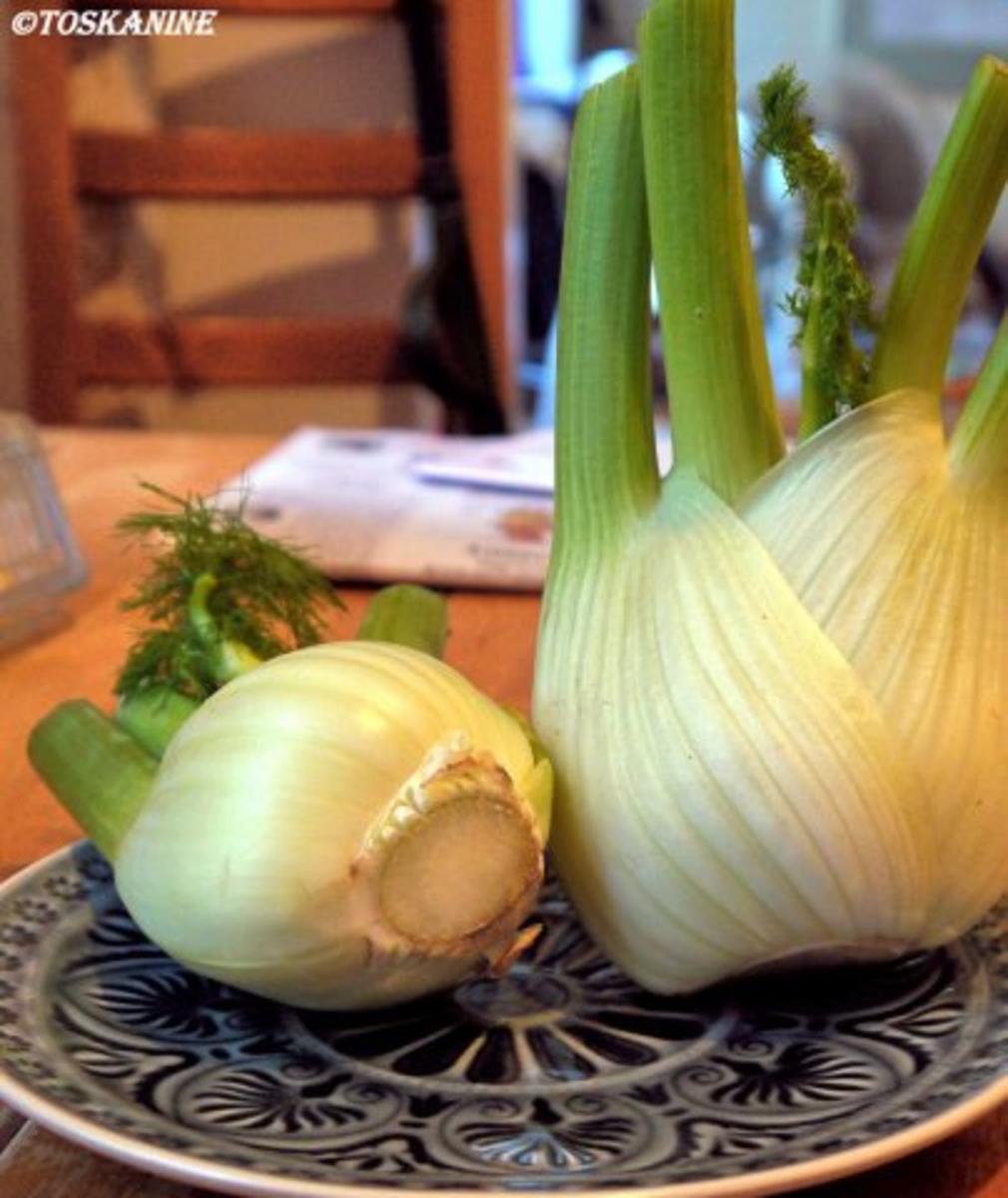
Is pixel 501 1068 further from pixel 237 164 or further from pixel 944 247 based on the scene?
pixel 237 164

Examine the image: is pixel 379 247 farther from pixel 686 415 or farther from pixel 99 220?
pixel 686 415

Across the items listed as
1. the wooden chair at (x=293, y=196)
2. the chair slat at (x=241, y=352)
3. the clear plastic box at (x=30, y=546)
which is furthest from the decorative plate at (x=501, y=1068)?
the chair slat at (x=241, y=352)

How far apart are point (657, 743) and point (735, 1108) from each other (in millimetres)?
68

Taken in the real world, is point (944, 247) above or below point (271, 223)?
above

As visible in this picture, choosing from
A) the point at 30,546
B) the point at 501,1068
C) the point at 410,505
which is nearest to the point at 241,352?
the point at 410,505

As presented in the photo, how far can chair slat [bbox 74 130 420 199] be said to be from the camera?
1.16m

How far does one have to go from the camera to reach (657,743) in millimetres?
331

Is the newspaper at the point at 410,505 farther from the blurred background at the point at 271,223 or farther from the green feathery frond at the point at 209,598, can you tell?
the green feathery frond at the point at 209,598

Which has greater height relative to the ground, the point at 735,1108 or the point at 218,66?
the point at 218,66

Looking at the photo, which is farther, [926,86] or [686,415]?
[926,86]

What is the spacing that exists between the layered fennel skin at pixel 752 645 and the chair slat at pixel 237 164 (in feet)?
2.76

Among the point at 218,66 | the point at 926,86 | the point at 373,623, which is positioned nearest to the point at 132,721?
the point at 373,623

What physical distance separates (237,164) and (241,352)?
0.14 meters

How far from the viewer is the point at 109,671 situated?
623mm
